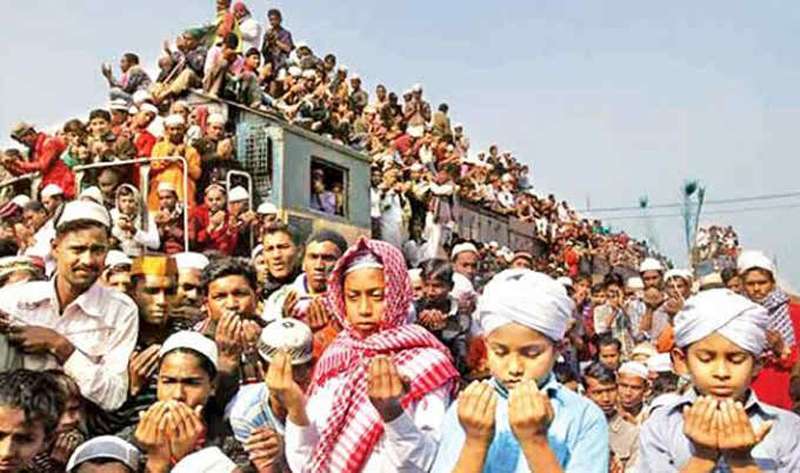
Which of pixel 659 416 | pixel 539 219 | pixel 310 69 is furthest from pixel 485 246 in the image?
pixel 659 416

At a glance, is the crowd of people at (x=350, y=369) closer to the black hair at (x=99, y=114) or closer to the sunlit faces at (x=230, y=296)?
the sunlit faces at (x=230, y=296)

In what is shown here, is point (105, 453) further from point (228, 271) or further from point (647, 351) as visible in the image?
point (647, 351)

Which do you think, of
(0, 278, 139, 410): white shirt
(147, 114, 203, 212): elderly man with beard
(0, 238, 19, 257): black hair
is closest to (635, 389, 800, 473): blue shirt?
(0, 278, 139, 410): white shirt

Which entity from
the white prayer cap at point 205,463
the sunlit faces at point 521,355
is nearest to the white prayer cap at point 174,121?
the white prayer cap at point 205,463

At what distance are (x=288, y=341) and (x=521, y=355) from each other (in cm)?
136

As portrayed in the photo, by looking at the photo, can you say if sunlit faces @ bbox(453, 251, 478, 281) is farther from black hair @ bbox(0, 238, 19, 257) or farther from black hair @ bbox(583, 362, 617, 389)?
black hair @ bbox(0, 238, 19, 257)

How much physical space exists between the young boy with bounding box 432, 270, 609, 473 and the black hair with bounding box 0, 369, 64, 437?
118 centimetres

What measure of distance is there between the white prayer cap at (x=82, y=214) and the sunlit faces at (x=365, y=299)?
1.16m

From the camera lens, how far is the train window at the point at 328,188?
11.9 meters

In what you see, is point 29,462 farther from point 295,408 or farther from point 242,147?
point 242,147

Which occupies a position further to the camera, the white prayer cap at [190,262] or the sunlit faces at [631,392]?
the sunlit faces at [631,392]

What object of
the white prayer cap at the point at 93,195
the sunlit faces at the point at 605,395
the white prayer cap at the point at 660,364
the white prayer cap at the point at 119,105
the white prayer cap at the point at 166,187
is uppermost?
the white prayer cap at the point at 119,105

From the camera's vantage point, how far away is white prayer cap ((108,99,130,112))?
11.0 m

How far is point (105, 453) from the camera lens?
319 centimetres
